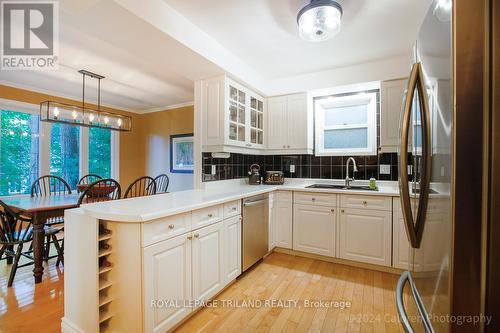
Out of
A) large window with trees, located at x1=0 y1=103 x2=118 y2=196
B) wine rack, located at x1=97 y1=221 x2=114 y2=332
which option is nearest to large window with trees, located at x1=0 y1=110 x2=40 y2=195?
large window with trees, located at x1=0 y1=103 x2=118 y2=196

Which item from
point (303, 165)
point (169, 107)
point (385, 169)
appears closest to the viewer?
point (385, 169)

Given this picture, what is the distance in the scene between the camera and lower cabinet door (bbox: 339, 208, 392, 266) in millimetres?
2434

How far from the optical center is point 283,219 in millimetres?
2967

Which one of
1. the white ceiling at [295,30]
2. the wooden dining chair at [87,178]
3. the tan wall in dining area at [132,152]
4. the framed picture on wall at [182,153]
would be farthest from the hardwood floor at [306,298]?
the tan wall in dining area at [132,152]

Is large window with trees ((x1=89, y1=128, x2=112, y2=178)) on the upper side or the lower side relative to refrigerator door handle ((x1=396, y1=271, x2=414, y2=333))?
upper

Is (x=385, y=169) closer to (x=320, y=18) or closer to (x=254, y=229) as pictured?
(x=254, y=229)

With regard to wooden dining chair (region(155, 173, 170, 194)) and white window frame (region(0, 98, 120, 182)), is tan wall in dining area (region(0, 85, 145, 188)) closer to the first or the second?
white window frame (region(0, 98, 120, 182))

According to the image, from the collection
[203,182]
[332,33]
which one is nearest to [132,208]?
[203,182]

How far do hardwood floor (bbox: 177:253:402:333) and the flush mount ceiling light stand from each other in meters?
2.22

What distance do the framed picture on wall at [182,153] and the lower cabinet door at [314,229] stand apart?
262 centimetres

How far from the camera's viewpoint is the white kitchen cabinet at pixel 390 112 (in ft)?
8.63

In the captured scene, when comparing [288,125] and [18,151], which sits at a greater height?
[288,125]

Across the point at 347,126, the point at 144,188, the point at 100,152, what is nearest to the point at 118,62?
the point at 144,188

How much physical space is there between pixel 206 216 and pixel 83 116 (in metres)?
2.43
